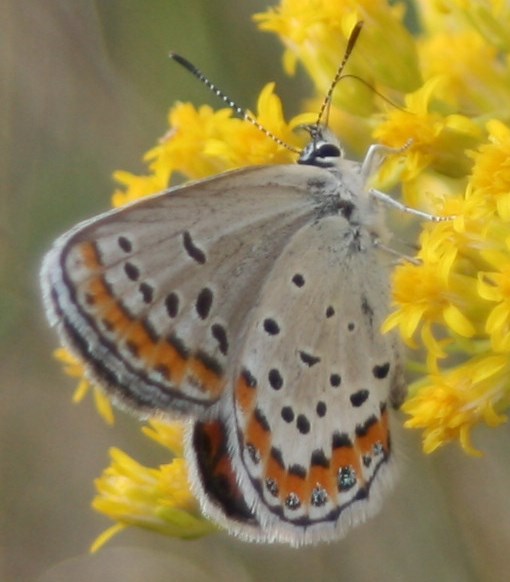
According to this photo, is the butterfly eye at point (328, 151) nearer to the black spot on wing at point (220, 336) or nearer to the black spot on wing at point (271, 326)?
the black spot on wing at point (271, 326)

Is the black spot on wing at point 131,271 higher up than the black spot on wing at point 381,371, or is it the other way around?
the black spot on wing at point 131,271

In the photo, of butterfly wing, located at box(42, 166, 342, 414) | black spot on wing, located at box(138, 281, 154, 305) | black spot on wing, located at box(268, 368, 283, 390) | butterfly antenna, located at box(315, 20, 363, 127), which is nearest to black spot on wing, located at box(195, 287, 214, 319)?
butterfly wing, located at box(42, 166, 342, 414)

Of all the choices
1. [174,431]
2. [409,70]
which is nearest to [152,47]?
[409,70]

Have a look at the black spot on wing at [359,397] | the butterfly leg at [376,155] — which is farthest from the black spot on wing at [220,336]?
the butterfly leg at [376,155]

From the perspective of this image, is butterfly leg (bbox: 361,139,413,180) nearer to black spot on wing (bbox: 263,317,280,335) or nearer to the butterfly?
the butterfly

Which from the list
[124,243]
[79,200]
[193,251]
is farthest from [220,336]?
[79,200]

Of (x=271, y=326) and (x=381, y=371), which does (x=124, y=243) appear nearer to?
(x=271, y=326)

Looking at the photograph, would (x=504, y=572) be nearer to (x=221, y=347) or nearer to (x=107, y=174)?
(x=221, y=347)
